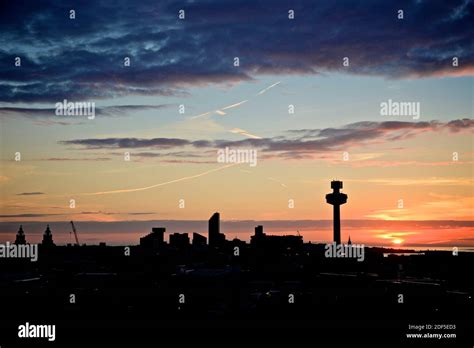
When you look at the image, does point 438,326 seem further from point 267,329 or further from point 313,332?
point 267,329

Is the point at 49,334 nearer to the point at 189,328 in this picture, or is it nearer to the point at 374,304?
the point at 189,328

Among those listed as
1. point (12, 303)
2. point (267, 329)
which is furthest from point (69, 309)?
point (267, 329)

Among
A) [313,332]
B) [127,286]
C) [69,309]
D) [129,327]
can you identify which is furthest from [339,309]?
[127,286]

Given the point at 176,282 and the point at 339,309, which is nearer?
the point at 339,309

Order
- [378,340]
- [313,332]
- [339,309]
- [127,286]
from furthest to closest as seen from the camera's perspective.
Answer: [127,286]
[339,309]
[313,332]
[378,340]

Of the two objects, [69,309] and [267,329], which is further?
[69,309]

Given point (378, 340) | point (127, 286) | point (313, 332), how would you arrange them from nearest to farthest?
point (378, 340) → point (313, 332) → point (127, 286)

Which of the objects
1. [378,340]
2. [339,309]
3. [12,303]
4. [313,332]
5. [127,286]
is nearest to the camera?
[378,340]

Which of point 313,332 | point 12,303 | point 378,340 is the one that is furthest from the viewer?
point 12,303

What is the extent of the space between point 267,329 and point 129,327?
23.9 meters

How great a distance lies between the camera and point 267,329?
9775 centimetres

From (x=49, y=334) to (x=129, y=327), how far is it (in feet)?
43.6

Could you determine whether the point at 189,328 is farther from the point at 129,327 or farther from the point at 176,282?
the point at 176,282

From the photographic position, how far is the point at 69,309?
386 feet
